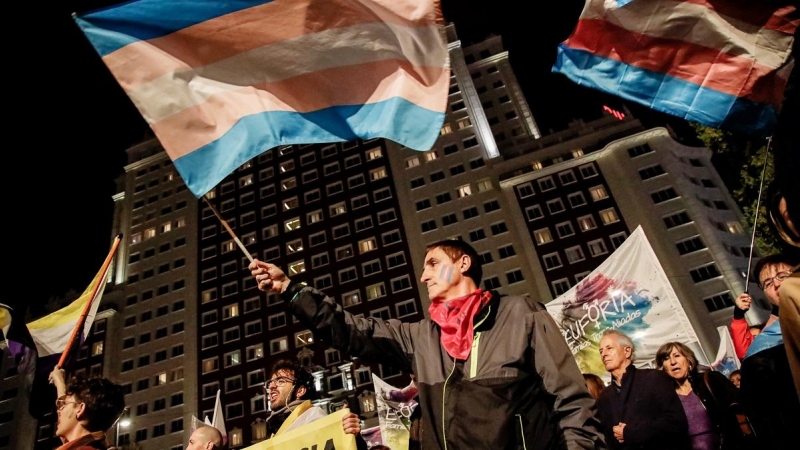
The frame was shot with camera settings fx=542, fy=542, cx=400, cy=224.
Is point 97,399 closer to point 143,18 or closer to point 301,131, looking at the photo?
point 301,131

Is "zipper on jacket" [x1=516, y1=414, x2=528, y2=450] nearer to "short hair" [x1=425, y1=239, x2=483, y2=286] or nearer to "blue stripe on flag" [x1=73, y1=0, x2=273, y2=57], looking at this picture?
"short hair" [x1=425, y1=239, x2=483, y2=286]

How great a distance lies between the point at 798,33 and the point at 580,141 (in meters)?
51.6

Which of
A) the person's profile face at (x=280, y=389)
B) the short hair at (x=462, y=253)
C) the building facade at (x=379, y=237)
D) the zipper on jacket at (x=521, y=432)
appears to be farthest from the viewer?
the building facade at (x=379, y=237)

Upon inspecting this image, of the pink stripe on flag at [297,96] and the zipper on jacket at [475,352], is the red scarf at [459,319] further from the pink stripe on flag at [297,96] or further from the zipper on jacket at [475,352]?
the pink stripe on flag at [297,96]

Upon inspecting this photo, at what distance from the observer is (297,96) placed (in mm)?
5012

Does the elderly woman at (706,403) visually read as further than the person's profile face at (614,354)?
No

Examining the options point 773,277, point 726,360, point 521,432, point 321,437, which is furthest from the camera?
point 726,360

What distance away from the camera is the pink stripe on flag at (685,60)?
4.75 meters

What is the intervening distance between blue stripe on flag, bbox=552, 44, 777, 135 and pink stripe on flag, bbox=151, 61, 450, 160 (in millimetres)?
1686

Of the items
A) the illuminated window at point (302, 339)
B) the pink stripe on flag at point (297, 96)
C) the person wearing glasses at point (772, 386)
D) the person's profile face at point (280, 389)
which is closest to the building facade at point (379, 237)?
the illuminated window at point (302, 339)

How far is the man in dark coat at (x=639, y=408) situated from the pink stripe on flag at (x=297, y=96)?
Answer: 2993 millimetres

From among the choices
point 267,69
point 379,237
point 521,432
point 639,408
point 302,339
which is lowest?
point 521,432

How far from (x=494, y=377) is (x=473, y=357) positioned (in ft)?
0.59

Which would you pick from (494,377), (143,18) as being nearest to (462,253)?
(494,377)
